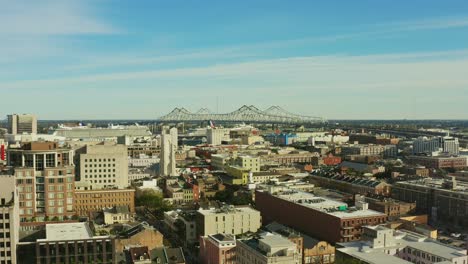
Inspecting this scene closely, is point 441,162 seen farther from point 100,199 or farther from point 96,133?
point 96,133

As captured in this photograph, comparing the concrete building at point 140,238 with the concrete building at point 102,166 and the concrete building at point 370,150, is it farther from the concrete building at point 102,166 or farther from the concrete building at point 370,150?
the concrete building at point 370,150

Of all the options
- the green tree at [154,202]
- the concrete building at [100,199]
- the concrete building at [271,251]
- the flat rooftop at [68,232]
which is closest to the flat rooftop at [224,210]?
the concrete building at [271,251]

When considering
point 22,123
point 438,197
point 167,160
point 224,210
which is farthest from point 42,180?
point 22,123

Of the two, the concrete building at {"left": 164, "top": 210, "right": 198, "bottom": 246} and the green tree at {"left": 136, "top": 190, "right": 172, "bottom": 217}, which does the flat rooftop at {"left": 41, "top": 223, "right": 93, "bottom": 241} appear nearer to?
the concrete building at {"left": 164, "top": 210, "right": 198, "bottom": 246}

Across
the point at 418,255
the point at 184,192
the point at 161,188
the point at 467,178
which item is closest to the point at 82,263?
the point at 418,255

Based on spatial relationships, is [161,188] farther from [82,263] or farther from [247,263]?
[82,263]

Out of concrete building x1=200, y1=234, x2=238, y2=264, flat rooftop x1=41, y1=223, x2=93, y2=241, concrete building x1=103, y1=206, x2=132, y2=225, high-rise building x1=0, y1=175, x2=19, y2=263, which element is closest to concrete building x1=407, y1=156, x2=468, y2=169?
concrete building x1=103, y1=206, x2=132, y2=225
